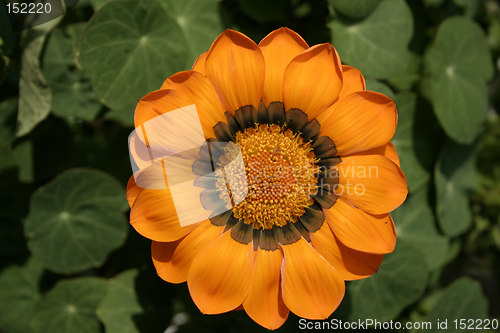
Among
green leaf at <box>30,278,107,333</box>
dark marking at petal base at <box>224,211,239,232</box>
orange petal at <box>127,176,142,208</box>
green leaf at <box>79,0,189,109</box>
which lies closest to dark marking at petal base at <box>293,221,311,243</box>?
dark marking at petal base at <box>224,211,239,232</box>

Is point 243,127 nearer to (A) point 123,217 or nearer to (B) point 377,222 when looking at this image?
(B) point 377,222

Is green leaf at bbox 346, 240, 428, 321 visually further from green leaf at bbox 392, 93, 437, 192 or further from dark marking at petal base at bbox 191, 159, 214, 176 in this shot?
dark marking at petal base at bbox 191, 159, 214, 176

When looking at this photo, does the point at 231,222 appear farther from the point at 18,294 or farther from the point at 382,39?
the point at 18,294

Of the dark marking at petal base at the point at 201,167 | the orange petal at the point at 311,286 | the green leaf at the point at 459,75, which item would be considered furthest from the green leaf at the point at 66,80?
the green leaf at the point at 459,75

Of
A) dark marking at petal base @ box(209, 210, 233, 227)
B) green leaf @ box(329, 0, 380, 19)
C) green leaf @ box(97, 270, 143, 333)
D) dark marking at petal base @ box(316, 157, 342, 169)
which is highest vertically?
green leaf @ box(329, 0, 380, 19)

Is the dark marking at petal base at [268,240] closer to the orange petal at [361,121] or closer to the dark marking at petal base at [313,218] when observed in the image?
the dark marking at petal base at [313,218]

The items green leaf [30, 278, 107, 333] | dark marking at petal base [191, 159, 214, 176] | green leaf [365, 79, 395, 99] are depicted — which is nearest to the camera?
dark marking at petal base [191, 159, 214, 176]
